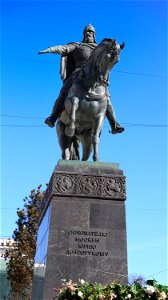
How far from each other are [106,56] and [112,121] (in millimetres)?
1920

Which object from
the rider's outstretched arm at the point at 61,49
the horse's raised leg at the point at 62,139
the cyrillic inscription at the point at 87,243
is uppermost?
the rider's outstretched arm at the point at 61,49

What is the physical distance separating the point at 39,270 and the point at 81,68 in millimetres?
5240

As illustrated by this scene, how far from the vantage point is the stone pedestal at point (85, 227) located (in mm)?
8164

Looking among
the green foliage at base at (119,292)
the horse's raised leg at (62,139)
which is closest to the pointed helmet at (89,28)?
the horse's raised leg at (62,139)

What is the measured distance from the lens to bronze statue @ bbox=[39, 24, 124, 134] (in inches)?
424

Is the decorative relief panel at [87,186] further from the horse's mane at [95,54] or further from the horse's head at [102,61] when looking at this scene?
the horse's mane at [95,54]

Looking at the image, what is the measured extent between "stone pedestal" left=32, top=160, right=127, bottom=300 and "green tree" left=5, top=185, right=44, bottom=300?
18700 mm

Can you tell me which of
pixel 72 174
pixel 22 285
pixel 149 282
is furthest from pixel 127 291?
pixel 22 285

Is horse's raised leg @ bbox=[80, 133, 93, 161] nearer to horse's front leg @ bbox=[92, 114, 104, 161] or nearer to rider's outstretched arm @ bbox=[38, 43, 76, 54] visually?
horse's front leg @ bbox=[92, 114, 104, 161]

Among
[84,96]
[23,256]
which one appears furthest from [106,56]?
[23,256]

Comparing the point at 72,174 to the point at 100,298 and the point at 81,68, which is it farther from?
the point at 100,298

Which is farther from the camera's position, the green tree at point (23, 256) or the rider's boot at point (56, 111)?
the green tree at point (23, 256)

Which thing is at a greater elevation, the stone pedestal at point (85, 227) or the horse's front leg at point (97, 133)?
the horse's front leg at point (97, 133)

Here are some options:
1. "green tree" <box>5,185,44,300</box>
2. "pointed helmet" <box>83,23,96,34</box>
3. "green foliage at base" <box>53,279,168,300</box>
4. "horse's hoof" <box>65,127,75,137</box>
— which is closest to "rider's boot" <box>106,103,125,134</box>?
"horse's hoof" <box>65,127,75,137</box>
